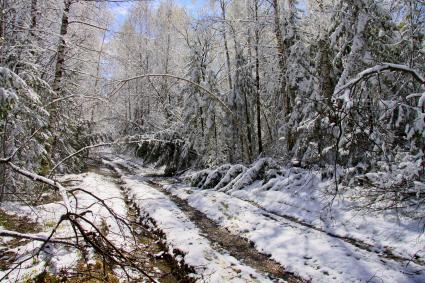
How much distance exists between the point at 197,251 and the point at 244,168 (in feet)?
26.0

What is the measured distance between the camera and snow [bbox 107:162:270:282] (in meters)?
5.58

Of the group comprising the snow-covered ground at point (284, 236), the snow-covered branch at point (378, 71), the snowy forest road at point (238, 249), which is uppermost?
the snow-covered branch at point (378, 71)

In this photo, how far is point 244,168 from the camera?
14.3 metres

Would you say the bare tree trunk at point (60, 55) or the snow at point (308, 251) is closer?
the snow at point (308, 251)

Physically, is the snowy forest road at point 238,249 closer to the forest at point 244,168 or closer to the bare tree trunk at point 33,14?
the forest at point 244,168

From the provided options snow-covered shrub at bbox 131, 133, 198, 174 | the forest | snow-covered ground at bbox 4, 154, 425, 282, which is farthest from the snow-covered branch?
snow-covered shrub at bbox 131, 133, 198, 174

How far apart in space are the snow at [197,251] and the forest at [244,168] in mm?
39

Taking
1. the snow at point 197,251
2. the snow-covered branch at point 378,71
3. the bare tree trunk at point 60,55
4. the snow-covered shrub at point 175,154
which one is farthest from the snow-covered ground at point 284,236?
the snow-covered shrub at point 175,154

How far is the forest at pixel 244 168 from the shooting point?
15.2 ft

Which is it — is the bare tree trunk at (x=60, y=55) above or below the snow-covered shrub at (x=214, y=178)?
above

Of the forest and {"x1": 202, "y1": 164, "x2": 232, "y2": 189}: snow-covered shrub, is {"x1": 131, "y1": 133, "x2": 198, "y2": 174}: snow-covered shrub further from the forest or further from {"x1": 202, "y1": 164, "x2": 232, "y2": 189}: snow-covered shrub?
{"x1": 202, "y1": 164, "x2": 232, "y2": 189}: snow-covered shrub

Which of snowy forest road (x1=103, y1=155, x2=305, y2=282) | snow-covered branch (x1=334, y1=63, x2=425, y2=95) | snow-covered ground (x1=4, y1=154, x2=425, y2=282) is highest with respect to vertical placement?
snow-covered branch (x1=334, y1=63, x2=425, y2=95)

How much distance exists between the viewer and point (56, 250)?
20.3 ft

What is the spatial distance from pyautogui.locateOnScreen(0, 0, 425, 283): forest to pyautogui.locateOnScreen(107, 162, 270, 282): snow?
0.04m
